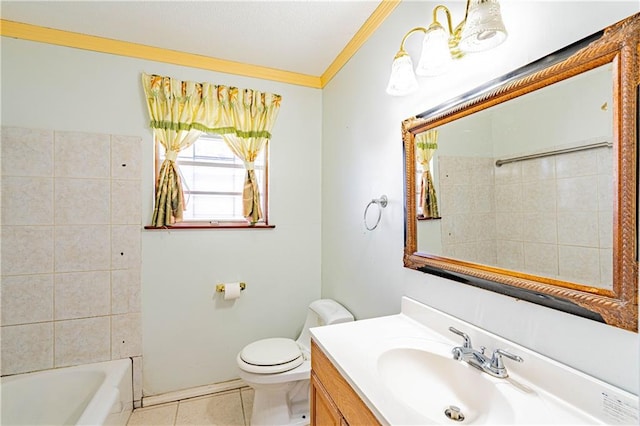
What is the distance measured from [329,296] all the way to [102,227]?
65.3 inches

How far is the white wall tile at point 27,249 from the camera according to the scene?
5.64ft

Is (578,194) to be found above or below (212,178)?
below

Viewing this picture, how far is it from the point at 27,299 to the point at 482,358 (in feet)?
8.08

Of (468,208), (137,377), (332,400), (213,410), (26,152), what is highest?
(26,152)

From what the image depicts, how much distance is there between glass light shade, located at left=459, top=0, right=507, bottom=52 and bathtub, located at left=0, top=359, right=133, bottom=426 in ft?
7.41

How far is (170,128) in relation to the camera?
2.00m

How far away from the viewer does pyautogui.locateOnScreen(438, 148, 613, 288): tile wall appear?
2.40 feet

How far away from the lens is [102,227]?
1897 mm

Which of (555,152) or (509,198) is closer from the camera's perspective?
(555,152)

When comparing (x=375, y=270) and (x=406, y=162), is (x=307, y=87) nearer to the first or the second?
(x=406, y=162)

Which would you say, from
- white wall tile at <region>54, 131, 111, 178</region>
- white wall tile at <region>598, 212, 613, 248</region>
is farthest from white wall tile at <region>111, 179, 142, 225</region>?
white wall tile at <region>598, 212, 613, 248</region>

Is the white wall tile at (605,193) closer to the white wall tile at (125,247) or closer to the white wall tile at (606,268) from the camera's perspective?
the white wall tile at (606,268)

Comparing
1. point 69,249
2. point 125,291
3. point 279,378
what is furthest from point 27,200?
point 279,378

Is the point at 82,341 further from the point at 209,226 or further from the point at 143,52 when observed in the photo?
the point at 143,52
